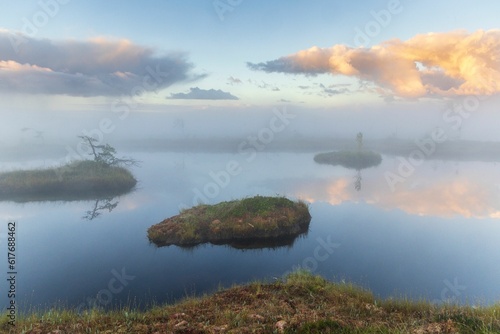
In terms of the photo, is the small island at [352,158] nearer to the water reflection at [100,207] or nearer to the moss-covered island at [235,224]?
the moss-covered island at [235,224]

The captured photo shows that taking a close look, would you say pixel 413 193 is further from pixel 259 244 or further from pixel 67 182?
pixel 67 182

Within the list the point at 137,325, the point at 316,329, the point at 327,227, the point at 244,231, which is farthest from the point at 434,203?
the point at 137,325

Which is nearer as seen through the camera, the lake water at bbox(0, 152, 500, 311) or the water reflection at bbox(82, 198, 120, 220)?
the lake water at bbox(0, 152, 500, 311)

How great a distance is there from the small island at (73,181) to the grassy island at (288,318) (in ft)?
122

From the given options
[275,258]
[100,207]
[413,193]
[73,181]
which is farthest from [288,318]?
[413,193]

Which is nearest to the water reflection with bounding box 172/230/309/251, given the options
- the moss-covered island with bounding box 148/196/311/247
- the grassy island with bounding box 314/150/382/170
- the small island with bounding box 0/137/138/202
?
the moss-covered island with bounding box 148/196/311/247

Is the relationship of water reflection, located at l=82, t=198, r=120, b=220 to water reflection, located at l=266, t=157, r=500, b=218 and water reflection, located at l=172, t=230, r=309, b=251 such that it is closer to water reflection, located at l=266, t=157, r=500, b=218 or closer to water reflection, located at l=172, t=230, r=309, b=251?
water reflection, located at l=172, t=230, r=309, b=251

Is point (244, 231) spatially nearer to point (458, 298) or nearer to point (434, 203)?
point (458, 298)

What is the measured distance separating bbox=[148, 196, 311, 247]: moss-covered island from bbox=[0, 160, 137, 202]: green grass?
24.3 meters

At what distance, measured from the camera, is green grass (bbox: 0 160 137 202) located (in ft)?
142

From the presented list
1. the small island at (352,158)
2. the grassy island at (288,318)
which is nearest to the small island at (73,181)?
the grassy island at (288,318)

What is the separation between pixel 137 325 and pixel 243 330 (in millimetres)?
4419

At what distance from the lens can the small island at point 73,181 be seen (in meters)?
43.4

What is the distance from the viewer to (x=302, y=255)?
23469 millimetres
